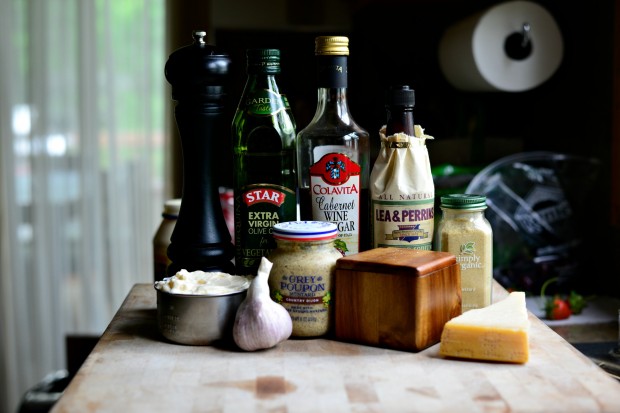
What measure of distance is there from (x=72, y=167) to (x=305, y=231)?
2006mm

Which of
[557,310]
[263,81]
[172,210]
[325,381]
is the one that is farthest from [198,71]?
[557,310]

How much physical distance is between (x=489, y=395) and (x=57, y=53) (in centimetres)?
228

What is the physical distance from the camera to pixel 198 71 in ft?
3.16

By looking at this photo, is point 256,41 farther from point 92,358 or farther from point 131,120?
point 92,358

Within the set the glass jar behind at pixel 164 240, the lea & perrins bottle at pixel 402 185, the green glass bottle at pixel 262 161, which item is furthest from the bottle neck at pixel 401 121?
the glass jar behind at pixel 164 240

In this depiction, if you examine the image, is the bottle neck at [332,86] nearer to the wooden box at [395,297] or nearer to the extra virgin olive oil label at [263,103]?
the extra virgin olive oil label at [263,103]

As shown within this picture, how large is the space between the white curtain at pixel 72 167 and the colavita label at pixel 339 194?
6.08 ft

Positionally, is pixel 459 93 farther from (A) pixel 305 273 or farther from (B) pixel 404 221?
(A) pixel 305 273

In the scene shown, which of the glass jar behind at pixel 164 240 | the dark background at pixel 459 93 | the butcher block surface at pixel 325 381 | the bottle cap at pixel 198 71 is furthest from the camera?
the dark background at pixel 459 93

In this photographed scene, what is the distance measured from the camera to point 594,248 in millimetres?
1954

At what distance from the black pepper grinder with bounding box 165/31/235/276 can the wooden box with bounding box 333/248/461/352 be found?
0.17m

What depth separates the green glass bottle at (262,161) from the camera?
1000 mm

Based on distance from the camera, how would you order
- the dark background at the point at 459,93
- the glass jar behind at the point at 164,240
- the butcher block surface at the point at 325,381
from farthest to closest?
1. the dark background at the point at 459,93
2. the glass jar behind at the point at 164,240
3. the butcher block surface at the point at 325,381

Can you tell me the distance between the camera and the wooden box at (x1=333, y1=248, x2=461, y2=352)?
885mm
